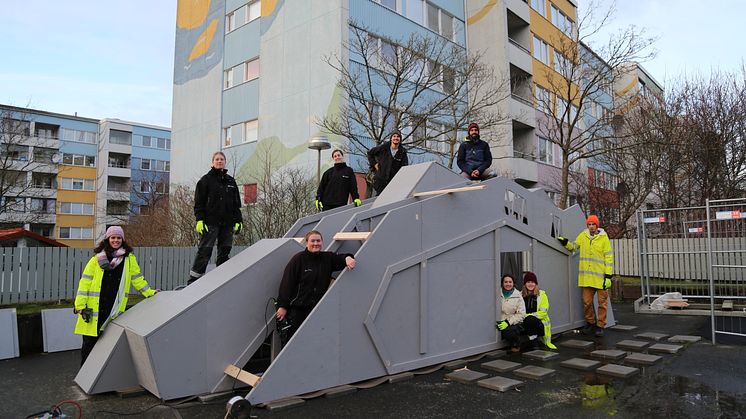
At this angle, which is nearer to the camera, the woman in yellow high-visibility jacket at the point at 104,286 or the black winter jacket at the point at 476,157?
the woman in yellow high-visibility jacket at the point at 104,286

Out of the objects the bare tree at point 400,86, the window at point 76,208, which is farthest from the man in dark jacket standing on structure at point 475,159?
the window at point 76,208

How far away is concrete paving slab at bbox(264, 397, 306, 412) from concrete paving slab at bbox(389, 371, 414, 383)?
46.9 inches

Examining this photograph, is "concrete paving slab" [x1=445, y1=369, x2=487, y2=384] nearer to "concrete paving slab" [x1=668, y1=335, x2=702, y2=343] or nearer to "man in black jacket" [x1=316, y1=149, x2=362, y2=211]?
"man in black jacket" [x1=316, y1=149, x2=362, y2=211]

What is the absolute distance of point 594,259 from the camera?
8.13 metres

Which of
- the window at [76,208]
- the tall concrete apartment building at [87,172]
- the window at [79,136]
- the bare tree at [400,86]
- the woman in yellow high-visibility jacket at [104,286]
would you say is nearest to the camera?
the woman in yellow high-visibility jacket at [104,286]

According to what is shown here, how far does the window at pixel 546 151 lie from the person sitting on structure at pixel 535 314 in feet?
71.3

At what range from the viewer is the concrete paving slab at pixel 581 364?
19.3ft

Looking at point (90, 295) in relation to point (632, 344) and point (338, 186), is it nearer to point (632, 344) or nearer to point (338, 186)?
point (338, 186)

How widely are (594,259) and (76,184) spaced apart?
56.9 m

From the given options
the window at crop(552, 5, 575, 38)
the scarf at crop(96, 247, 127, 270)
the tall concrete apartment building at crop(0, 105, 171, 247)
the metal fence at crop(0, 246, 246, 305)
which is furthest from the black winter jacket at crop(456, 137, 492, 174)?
the tall concrete apartment building at crop(0, 105, 171, 247)

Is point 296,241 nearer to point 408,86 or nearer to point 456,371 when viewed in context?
point 456,371

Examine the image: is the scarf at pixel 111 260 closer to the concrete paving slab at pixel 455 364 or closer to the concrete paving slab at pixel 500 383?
the concrete paving slab at pixel 455 364

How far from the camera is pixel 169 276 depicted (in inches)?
505

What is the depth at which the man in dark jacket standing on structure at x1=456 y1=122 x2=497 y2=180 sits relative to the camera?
764cm
